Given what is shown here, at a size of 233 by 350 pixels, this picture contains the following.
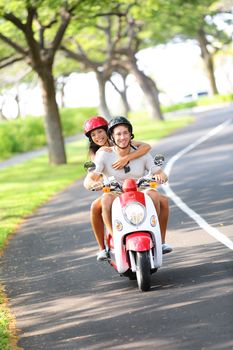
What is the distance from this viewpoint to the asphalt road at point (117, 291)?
22.9 ft

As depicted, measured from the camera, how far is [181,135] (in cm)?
3691

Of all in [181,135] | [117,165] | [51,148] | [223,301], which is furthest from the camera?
[181,135]

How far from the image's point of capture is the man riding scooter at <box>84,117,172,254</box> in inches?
354

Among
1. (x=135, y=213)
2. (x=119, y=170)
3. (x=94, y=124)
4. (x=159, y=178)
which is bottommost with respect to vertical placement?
(x=135, y=213)

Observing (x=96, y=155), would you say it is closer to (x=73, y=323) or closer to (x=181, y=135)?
(x=73, y=323)

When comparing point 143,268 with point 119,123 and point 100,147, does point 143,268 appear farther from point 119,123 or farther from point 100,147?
point 100,147

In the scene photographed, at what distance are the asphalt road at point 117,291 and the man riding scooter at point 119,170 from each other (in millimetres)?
749

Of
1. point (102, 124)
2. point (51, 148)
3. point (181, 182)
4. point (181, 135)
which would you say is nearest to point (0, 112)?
point (181, 135)

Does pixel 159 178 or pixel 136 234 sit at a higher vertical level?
pixel 159 178

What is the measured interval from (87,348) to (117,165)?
2735 millimetres

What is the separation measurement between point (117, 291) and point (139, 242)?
683 millimetres

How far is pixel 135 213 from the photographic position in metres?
8.58

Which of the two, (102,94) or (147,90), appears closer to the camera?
(102,94)

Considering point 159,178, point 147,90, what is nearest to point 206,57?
point 147,90
